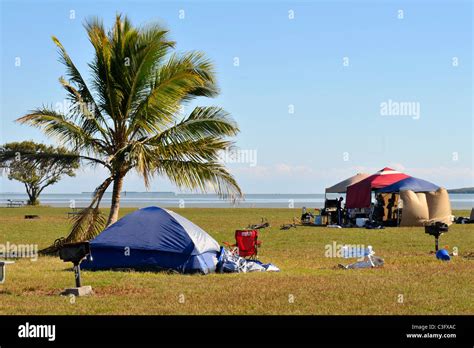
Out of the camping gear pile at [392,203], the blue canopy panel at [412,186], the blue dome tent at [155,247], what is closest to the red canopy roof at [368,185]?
Answer: the camping gear pile at [392,203]

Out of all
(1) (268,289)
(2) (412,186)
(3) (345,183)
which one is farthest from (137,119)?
(3) (345,183)

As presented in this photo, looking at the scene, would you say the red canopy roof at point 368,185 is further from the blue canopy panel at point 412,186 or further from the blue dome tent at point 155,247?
the blue dome tent at point 155,247

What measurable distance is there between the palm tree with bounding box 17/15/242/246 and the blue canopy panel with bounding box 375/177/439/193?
15.4 metres

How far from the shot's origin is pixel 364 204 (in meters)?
36.5

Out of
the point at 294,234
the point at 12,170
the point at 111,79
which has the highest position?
the point at 111,79

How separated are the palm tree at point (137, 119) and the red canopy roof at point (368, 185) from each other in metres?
17.4

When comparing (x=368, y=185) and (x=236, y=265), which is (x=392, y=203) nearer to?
(x=368, y=185)

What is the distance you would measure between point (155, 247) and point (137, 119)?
621 centimetres

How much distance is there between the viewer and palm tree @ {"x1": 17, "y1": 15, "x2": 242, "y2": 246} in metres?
20.0

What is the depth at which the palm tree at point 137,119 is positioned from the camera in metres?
20.0
